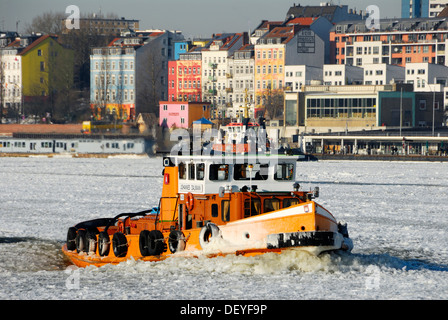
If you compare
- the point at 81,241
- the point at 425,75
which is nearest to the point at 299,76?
the point at 425,75

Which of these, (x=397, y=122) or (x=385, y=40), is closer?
(x=397, y=122)

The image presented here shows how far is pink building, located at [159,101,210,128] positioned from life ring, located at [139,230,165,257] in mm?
112201

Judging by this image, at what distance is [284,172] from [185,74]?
13300 cm

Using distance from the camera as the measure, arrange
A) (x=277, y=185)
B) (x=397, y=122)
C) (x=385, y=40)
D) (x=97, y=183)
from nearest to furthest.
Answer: (x=277, y=185) → (x=97, y=183) → (x=397, y=122) → (x=385, y=40)

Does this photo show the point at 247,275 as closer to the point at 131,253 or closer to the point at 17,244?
the point at 131,253

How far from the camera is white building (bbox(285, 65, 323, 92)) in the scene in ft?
481

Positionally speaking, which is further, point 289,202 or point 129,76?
point 129,76

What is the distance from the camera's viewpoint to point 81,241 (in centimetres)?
3142

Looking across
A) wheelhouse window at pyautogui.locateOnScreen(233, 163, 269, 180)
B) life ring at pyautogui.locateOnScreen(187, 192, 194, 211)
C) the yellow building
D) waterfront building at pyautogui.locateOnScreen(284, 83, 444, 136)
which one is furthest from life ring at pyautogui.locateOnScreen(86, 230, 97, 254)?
the yellow building

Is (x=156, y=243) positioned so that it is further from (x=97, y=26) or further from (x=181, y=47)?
(x=97, y=26)

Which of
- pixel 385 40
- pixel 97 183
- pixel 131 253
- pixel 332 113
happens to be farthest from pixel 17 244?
pixel 385 40

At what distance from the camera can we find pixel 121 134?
135000 millimetres

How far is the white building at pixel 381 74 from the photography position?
475 ft
